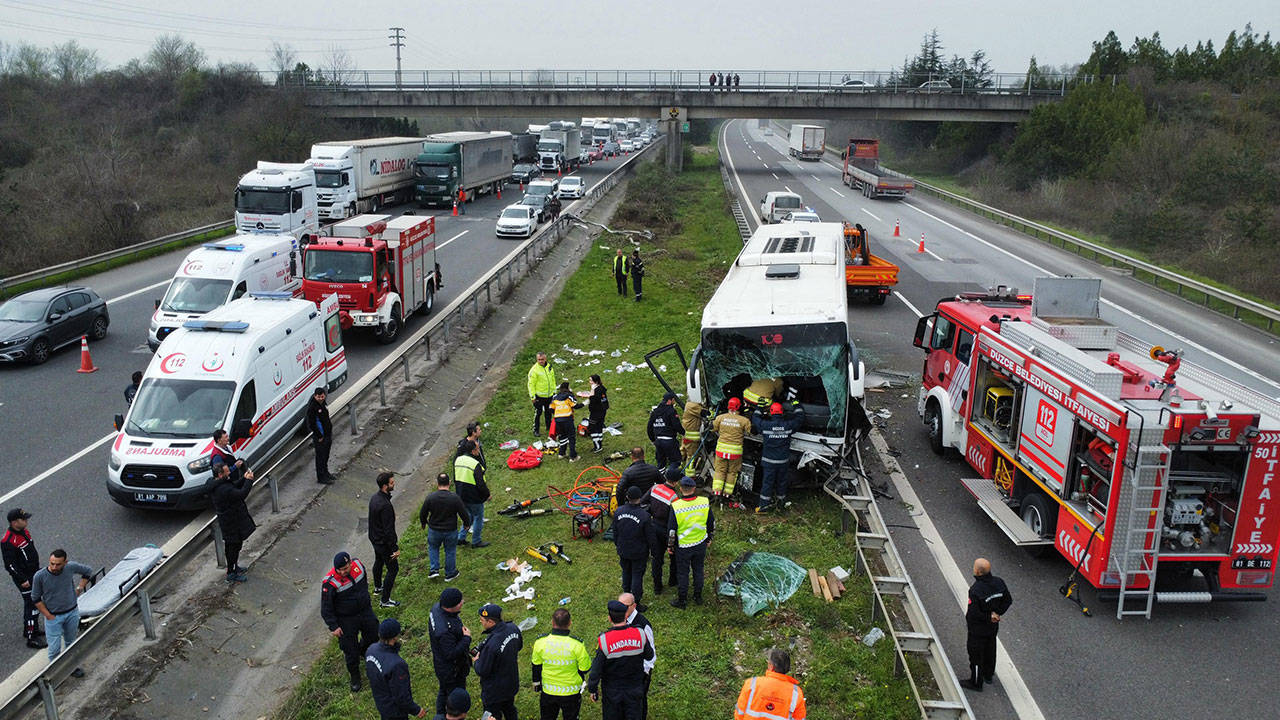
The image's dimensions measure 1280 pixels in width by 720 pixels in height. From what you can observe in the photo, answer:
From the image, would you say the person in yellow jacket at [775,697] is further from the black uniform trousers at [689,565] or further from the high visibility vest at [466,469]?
the high visibility vest at [466,469]

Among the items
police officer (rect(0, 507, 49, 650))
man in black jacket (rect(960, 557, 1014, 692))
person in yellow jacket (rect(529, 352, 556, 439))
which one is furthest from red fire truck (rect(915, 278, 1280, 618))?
police officer (rect(0, 507, 49, 650))

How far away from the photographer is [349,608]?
9039 mm

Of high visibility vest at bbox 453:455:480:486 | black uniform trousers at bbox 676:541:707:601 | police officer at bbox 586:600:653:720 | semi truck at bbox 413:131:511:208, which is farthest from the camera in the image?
semi truck at bbox 413:131:511:208

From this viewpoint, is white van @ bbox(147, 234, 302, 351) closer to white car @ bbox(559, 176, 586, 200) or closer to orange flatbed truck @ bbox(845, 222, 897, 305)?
orange flatbed truck @ bbox(845, 222, 897, 305)

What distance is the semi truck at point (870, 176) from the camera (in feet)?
185

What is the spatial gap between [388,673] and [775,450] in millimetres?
6666

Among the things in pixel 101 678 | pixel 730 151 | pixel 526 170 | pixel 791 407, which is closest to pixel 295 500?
pixel 101 678

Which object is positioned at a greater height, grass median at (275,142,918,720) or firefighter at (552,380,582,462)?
firefighter at (552,380,582,462)

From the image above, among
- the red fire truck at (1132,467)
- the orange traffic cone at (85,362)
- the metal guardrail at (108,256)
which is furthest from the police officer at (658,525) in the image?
the metal guardrail at (108,256)

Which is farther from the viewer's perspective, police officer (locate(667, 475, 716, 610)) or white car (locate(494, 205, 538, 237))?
white car (locate(494, 205, 538, 237))

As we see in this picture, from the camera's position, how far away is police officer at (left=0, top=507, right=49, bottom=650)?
32.7 ft

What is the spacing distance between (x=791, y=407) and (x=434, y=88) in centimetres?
6579

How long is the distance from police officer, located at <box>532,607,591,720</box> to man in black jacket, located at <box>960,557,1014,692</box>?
3969 millimetres

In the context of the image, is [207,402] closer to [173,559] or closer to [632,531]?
[173,559]
